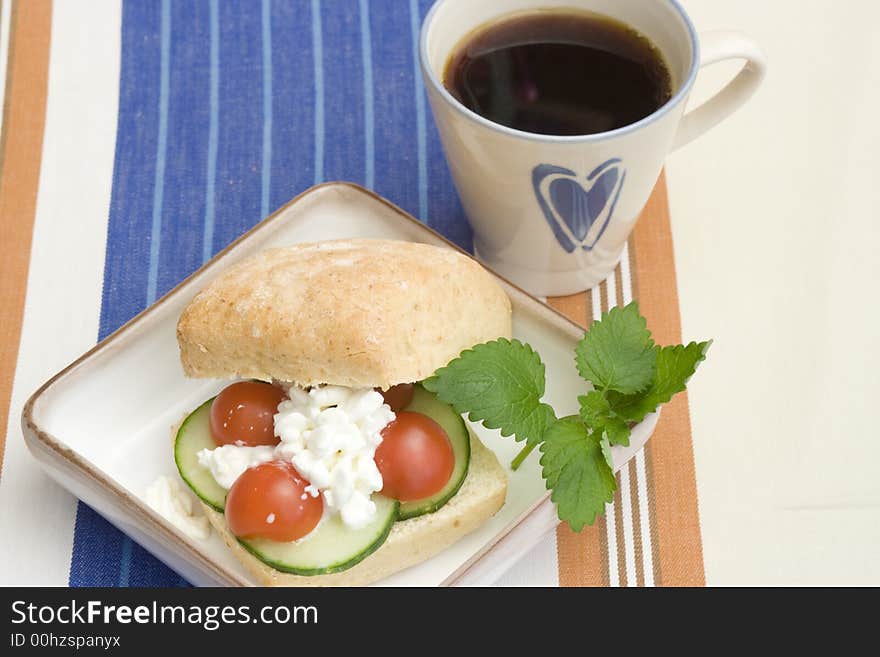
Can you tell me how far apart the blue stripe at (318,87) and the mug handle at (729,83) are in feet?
2.67

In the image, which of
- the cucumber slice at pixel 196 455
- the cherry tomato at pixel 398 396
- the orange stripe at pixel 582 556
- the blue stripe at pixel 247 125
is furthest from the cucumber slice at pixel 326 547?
the blue stripe at pixel 247 125

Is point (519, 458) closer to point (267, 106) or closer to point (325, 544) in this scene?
point (325, 544)

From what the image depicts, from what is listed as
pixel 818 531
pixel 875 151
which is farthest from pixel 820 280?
pixel 818 531

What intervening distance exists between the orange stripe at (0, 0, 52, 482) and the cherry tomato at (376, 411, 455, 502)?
0.76 m

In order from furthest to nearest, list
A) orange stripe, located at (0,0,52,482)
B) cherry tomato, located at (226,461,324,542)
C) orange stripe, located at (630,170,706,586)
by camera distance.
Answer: orange stripe, located at (0,0,52,482) → orange stripe, located at (630,170,706,586) → cherry tomato, located at (226,461,324,542)

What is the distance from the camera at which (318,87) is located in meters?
2.77

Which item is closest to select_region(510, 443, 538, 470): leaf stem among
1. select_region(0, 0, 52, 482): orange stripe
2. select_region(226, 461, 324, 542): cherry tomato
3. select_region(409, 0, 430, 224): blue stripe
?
select_region(226, 461, 324, 542): cherry tomato

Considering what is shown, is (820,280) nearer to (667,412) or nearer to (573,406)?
(667,412)

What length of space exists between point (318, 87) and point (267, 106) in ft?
0.43

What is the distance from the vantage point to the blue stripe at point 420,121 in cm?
259

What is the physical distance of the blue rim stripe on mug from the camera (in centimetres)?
201

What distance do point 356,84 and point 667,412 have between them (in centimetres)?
111

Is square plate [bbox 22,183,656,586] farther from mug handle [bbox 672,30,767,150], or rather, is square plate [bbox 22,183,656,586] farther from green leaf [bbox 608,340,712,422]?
mug handle [bbox 672,30,767,150]
